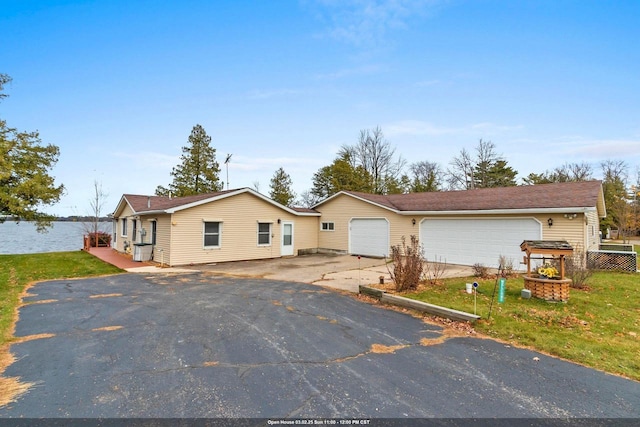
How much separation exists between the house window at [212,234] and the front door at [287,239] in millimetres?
4102

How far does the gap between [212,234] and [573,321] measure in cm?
1378

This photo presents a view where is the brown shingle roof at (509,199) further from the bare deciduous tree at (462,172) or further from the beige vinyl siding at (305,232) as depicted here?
the bare deciduous tree at (462,172)

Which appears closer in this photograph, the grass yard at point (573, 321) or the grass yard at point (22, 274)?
the grass yard at point (573, 321)

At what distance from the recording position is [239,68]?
52.9 ft

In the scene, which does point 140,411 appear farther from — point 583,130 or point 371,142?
point 371,142

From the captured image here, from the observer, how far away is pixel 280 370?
397 cm

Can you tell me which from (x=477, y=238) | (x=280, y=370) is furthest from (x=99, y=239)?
(x=477, y=238)

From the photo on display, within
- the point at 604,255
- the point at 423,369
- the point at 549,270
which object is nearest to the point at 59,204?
the point at 423,369

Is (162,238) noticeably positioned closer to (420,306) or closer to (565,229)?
(420,306)

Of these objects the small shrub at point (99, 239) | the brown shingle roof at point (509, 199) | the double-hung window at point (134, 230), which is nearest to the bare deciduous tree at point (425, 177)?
the brown shingle roof at point (509, 199)

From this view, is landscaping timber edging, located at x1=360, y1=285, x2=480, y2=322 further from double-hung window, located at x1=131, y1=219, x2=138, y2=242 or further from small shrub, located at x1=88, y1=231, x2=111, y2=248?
small shrub, located at x1=88, y1=231, x2=111, y2=248

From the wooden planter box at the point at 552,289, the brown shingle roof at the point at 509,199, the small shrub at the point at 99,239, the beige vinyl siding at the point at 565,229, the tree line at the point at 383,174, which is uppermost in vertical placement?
the tree line at the point at 383,174

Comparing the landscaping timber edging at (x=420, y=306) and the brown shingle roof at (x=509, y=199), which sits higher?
the brown shingle roof at (x=509, y=199)

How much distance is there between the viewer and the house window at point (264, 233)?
677 inches
